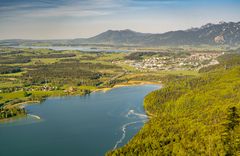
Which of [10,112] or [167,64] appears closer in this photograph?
[10,112]

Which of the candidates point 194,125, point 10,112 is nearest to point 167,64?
point 10,112

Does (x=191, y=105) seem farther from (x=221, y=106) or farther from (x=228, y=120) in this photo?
(x=228, y=120)

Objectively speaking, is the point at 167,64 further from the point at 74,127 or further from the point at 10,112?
the point at 74,127

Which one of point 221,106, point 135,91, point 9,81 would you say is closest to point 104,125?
point 221,106

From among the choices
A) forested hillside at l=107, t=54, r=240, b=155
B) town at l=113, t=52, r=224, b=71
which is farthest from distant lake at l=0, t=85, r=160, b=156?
town at l=113, t=52, r=224, b=71

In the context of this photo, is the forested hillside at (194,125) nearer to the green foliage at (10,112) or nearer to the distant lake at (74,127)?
the distant lake at (74,127)

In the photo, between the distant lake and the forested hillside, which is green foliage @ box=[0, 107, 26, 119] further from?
the forested hillside
